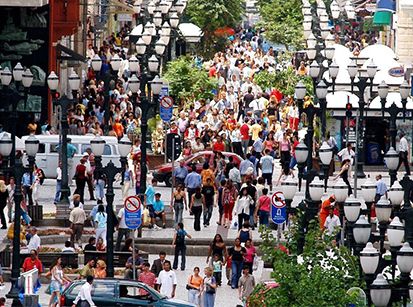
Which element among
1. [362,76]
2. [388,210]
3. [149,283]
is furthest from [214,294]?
[362,76]

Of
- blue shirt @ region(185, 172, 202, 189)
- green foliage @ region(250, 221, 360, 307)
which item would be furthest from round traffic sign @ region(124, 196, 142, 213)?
blue shirt @ region(185, 172, 202, 189)

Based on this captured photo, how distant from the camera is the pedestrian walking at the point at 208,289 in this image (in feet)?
141

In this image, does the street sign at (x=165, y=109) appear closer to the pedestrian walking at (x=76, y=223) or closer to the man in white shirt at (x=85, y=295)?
the pedestrian walking at (x=76, y=223)

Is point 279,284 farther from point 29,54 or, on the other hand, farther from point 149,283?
point 29,54

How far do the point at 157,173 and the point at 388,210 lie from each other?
845 inches

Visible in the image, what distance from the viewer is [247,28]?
463 ft

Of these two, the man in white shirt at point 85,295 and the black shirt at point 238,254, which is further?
the black shirt at point 238,254

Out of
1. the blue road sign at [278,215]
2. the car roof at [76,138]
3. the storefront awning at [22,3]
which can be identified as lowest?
the car roof at [76,138]

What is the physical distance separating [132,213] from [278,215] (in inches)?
152

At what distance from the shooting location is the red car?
59969mm

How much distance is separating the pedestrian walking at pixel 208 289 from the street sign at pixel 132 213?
1645 mm

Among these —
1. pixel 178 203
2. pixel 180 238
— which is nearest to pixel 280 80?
pixel 178 203

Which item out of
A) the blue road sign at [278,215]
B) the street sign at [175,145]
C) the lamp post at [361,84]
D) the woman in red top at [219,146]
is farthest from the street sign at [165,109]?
the blue road sign at [278,215]

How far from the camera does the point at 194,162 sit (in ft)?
197
